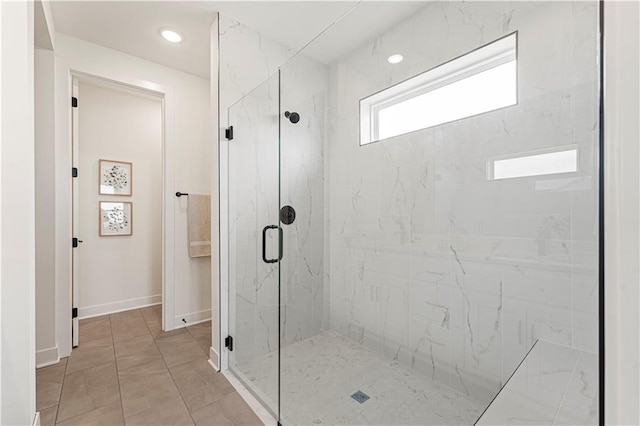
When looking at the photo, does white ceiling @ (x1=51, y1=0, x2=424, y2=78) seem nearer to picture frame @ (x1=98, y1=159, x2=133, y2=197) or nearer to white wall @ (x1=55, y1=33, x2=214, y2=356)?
white wall @ (x1=55, y1=33, x2=214, y2=356)

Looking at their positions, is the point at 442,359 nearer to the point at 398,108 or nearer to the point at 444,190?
the point at 444,190

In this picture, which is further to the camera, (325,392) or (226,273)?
(226,273)

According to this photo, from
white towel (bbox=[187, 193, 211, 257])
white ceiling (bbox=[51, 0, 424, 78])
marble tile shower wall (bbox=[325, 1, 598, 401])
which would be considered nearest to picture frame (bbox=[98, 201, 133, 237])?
white towel (bbox=[187, 193, 211, 257])

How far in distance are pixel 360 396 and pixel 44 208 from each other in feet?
8.42

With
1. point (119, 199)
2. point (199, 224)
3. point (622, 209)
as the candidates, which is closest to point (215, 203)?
point (199, 224)

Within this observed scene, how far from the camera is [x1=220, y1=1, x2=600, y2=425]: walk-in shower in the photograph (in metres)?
1.26

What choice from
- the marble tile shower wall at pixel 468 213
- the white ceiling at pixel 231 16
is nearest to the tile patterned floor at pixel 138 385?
the marble tile shower wall at pixel 468 213

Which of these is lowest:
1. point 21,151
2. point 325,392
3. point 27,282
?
point 325,392

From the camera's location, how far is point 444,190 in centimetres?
167

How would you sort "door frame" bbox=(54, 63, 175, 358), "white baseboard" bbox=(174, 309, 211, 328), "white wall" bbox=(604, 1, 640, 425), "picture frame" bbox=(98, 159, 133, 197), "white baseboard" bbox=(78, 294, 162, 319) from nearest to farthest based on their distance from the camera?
"white wall" bbox=(604, 1, 640, 425), "door frame" bbox=(54, 63, 175, 358), "white baseboard" bbox=(174, 309, 211, 328), "white baseboard" bbox=(78, 294, 162, 319), "picture frame" bbox=(98, 159, 133, 197)

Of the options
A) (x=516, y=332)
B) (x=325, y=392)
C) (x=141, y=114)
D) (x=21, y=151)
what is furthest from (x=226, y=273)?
(x=141, y=114)

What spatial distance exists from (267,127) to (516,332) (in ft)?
6.24

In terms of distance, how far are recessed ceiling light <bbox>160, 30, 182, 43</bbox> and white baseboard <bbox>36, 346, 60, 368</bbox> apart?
8.41 ft

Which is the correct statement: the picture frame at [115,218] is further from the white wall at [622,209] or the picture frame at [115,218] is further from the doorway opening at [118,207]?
the white wall at [622,209]
